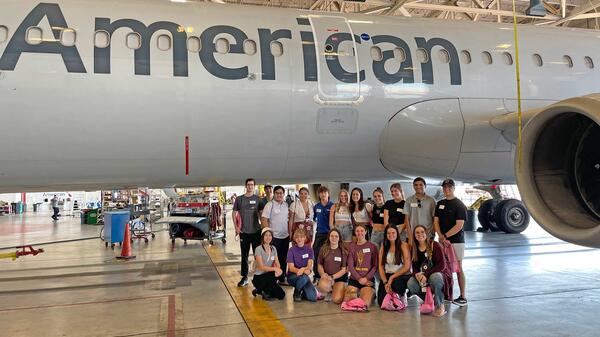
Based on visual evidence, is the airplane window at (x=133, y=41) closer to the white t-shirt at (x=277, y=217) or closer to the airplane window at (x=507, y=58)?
the white t-shirt at (x=277, y=217)

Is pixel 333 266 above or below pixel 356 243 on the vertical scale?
below

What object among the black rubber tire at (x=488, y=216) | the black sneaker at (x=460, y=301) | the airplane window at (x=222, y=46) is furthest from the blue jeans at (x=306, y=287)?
the black rubber tire at (x=488, y=216)

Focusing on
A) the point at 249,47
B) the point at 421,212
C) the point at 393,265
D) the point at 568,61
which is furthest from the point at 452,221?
the point at 568,61

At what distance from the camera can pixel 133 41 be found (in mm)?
5836

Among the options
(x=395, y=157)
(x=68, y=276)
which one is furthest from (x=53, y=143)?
(x=395, y=157)

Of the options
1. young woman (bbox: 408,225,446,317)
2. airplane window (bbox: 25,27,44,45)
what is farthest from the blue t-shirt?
airplane window (bbox: 25,27,44,45)

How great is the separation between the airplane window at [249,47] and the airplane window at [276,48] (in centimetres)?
26

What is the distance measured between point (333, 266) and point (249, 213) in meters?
1.63

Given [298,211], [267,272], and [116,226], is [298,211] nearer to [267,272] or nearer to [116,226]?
[267,272]

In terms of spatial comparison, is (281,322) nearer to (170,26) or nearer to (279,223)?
(279,223)

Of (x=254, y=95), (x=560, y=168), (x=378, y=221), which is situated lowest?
(x=378, y=221)

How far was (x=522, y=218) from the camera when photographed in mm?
13961

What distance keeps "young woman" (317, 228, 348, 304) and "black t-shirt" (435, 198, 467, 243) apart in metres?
1.36

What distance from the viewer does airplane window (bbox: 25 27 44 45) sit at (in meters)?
5.49
